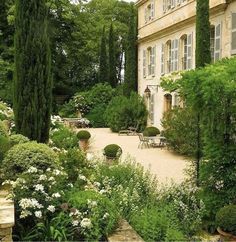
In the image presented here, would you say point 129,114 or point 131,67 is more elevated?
point 131,67

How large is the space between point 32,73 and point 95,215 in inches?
222

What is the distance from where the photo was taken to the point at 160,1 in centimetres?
2559

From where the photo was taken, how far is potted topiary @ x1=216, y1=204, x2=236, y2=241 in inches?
261

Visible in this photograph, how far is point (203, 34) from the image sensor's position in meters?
17.9

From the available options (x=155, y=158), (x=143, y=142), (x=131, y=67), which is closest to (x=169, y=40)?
(x=131, y=67)

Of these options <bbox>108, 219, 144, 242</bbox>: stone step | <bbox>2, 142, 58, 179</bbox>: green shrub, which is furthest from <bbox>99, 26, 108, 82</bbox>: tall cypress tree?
<bbox>108, 219, 144, 242</bbox>: stone step

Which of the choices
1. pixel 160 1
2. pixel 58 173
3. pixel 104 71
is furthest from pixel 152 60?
pixel 58 173

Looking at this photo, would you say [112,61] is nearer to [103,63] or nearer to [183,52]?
[103,63]

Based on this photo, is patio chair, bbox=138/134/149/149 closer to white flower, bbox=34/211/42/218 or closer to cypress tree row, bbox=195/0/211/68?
cypress tree row, bbox=195/0/211/68

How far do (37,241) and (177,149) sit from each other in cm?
1254

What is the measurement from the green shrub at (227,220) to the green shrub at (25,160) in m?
2.91

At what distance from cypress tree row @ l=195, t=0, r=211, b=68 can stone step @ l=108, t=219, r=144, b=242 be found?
12952 mm

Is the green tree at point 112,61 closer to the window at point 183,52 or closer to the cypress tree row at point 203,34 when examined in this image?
the window at point 183,52

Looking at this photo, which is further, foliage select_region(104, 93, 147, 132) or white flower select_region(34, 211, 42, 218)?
foliage select_region(104, 93, 147, 132)
